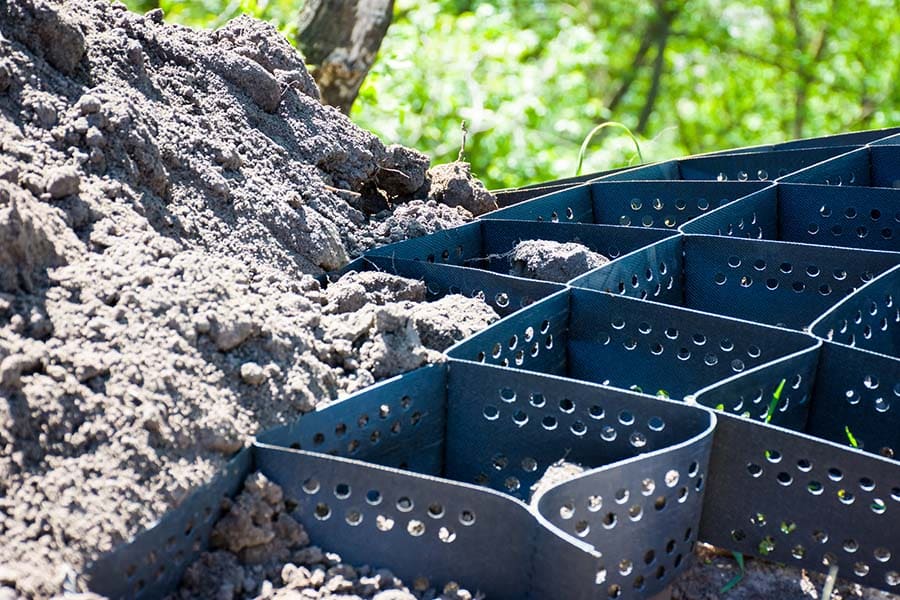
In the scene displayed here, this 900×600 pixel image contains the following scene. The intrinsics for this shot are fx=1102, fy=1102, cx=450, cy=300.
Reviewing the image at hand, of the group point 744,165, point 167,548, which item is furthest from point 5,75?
point 744,165

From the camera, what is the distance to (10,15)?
8.74 feet

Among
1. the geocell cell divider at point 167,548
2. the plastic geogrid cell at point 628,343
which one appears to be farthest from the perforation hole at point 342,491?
the plastic geogrid cell at point 628,343

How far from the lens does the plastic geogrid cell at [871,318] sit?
2607 millimetres

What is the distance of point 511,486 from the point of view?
7.61 ft

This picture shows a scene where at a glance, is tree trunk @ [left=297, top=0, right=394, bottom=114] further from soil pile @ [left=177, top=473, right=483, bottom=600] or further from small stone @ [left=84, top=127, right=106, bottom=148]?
soil pile @ [left=177, top=473, right=483, bottom=600]

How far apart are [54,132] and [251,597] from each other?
1.23 m

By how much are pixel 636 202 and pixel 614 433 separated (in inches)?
59.4

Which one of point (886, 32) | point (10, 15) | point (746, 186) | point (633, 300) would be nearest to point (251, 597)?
point (633, 300)

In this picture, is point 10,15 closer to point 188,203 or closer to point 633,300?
point 188,203

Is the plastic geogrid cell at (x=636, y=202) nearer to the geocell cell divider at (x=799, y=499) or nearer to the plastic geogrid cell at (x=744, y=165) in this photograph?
the plastic geogrid cell at (x=744, y=165)

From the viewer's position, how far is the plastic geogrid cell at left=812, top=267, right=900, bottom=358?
2607mm

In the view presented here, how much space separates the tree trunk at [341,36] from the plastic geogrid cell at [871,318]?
307 centimetres

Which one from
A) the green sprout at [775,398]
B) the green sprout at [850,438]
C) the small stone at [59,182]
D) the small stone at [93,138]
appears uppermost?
the small stone at [93,138]

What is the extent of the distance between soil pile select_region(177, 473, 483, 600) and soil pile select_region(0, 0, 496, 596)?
115mm
